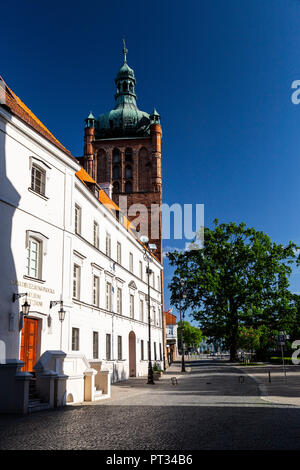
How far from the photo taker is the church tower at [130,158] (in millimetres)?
47688

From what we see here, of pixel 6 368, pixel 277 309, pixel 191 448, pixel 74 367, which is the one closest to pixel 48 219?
pixel 74 367

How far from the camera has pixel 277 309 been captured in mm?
44562

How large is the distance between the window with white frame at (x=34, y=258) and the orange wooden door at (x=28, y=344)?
1764 millimetres

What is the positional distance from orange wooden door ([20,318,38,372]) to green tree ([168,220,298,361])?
96.8 ft

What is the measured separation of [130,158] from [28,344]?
1495 inches

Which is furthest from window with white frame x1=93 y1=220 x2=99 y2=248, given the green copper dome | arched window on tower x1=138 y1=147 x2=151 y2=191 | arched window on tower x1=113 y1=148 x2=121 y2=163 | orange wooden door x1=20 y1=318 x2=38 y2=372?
the green copper dome

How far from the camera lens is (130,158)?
51.7 metres

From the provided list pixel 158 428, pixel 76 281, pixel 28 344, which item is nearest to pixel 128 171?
pixel 76 281

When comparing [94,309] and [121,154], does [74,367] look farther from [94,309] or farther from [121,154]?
[121,154]

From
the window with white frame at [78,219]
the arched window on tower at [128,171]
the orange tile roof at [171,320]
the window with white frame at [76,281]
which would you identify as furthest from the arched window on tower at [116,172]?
the orange tile roof at [171,320]

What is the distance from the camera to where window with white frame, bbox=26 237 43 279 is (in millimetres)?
16578

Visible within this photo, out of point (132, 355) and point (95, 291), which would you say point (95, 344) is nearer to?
point (95, 291)

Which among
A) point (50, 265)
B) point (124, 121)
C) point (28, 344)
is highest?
point (124, 121)
